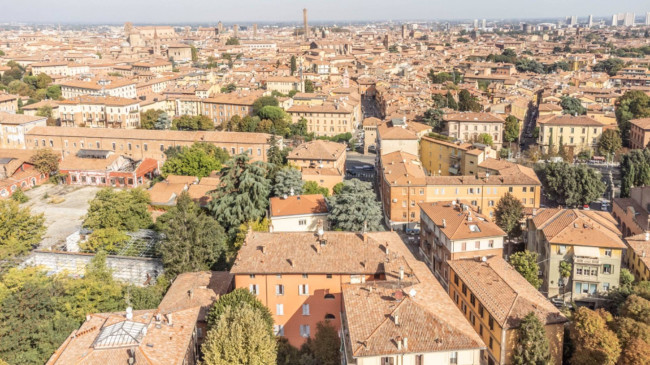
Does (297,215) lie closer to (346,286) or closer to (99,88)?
(346,286)

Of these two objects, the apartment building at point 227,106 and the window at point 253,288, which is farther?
the apartment building at point 227,106

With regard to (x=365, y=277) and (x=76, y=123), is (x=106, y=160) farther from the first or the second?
(x=365, y=277)

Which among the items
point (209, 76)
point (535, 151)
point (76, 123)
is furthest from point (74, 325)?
point (209, 76)

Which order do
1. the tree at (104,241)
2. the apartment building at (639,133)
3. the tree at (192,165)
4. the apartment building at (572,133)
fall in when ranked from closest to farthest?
the tree at (104,241)
the tree at (192,165)
the apartment building at (639,133)
the apartment building at (572,133)

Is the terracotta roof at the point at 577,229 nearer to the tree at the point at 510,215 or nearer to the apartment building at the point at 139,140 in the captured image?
the tree at the point at 510,215

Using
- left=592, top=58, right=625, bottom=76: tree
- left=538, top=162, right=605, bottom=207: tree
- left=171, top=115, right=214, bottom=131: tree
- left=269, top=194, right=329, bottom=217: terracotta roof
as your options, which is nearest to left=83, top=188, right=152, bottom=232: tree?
left=269, top=194, right=329, bottom=217: terracotta roof

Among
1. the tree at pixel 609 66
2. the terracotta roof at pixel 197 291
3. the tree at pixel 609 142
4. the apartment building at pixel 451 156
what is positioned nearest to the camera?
the terracotta roof at pixel 197 291

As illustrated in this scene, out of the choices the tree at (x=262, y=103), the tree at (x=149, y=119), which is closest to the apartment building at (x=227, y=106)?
the tree at (x=262, y=103)
